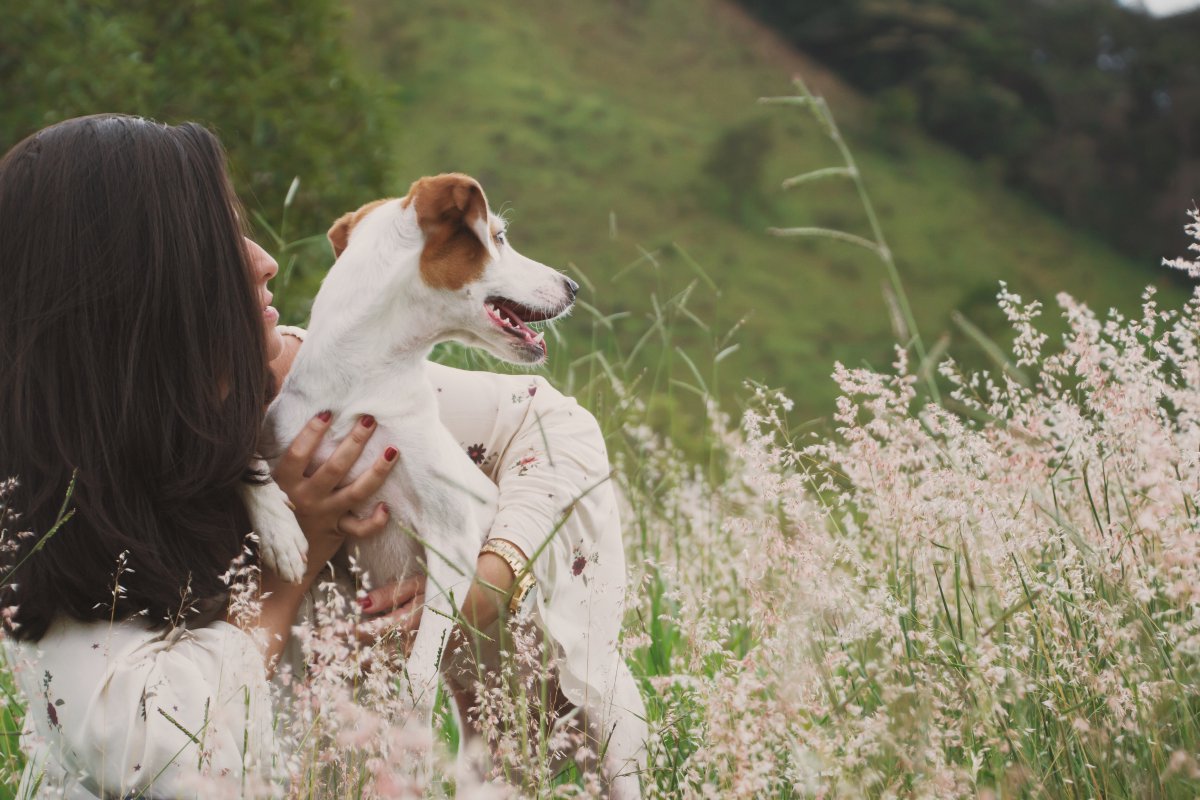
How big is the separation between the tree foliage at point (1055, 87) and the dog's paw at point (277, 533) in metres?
42.1

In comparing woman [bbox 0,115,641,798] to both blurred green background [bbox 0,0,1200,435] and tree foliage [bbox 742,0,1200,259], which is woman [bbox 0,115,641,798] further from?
tree foliage [bbox 742,0,1200,259]

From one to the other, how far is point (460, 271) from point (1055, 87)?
47311 millimetres

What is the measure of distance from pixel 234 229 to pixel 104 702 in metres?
0.98

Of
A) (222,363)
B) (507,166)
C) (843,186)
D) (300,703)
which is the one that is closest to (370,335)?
(222,363)

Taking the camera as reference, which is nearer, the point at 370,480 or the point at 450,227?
the point at 370,480

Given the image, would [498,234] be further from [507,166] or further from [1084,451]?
[507,166]

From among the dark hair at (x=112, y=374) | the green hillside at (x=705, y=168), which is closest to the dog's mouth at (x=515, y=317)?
the dark hair at (x=112, y=374)

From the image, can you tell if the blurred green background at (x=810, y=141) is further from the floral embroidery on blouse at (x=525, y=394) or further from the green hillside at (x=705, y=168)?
the floral embroidery on blouse at (x=525, y=394)

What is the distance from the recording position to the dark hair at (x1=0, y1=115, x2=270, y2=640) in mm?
2385

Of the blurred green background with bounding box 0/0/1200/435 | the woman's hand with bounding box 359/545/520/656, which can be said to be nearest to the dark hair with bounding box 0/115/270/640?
the woman's hand with bounding box 359/545/520/656

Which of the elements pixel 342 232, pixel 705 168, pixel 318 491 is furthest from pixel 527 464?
pixel 705 168

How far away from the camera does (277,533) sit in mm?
2479

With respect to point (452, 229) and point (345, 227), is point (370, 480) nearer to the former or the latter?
point (452, 229)

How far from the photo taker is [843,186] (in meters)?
48.5
